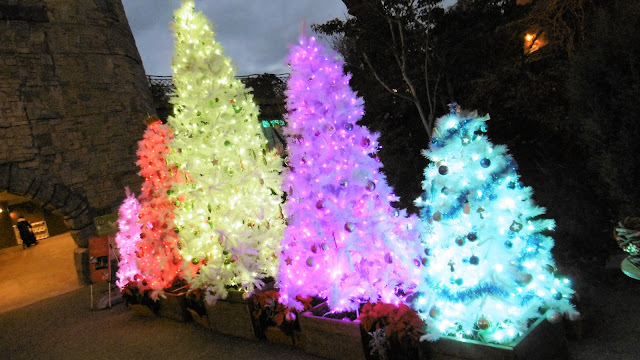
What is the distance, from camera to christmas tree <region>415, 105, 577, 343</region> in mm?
2797

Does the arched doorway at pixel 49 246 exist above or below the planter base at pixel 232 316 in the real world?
above

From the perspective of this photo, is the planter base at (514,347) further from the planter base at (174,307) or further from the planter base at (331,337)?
the planter base at (174,307)

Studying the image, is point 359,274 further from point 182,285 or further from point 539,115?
point 539,115

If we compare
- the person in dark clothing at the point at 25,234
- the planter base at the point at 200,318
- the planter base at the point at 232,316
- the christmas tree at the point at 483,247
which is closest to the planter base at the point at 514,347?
the christmas tree at the point at 483,247

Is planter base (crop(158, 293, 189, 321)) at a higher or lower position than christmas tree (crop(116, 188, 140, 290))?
lower

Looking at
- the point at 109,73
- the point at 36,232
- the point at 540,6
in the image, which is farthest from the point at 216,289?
the point at 36,232

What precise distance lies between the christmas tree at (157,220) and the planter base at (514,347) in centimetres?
417

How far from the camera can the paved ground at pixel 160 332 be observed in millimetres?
3213

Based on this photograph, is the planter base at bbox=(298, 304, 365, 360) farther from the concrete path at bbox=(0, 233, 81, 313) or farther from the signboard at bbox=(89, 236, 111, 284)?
the concrete path at bbox=(0, 233, 81, 313)

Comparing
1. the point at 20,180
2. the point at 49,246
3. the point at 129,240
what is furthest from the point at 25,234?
the point at 129,240

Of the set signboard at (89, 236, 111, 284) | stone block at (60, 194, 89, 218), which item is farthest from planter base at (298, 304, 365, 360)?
stone block at (60, 194, 89, 218)

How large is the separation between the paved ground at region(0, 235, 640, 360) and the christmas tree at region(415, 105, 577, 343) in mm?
578

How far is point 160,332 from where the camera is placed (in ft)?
17.8

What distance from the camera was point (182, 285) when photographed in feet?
20.1
